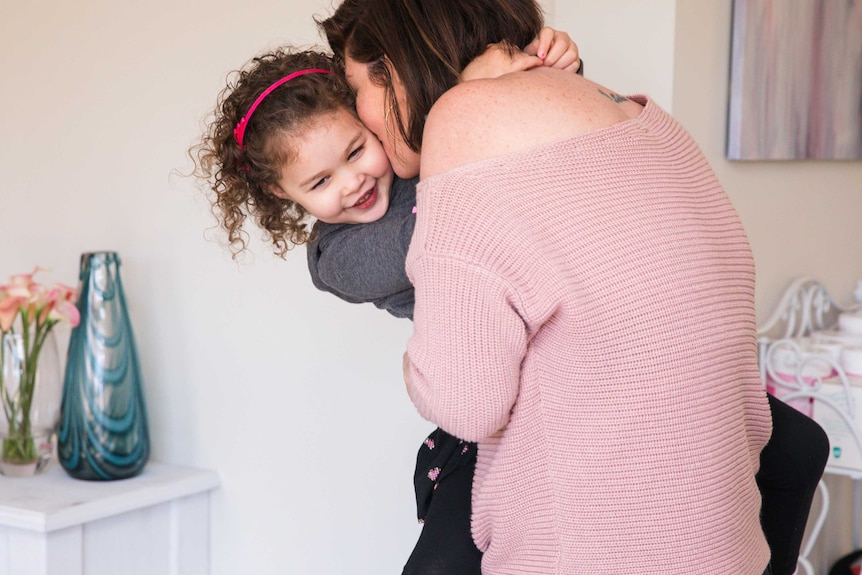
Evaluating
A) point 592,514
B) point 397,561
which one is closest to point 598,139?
point 592,514

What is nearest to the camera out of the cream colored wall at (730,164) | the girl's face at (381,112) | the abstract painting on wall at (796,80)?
the girl's face at (381,112)

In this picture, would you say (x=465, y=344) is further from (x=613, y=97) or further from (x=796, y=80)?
(x=796, y=80)

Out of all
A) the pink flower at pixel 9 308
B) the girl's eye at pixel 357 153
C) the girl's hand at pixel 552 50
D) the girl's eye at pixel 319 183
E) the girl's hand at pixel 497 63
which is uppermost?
the girl's hand at pixel 552 50

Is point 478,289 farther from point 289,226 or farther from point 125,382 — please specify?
point 125,382

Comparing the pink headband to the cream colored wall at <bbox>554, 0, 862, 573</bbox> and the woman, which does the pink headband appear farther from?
the cream colored wall at <bbox>554, 0, 862, 573</bbox>

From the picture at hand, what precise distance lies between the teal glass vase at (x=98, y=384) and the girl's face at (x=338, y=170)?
2.95 feet

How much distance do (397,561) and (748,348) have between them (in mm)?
1208

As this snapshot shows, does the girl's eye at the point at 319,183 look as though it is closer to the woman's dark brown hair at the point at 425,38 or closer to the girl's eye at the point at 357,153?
the girl's eye at the point at 357,153

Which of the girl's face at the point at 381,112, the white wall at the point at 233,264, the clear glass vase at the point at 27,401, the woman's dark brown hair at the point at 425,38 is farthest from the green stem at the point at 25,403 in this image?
the woman's dark brown hair at the point at 425,38

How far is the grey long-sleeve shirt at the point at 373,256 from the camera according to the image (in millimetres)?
1286

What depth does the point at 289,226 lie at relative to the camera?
158 cm

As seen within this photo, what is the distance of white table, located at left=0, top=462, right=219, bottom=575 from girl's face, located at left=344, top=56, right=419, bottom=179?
114 cm

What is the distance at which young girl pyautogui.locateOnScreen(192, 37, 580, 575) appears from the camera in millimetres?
1252

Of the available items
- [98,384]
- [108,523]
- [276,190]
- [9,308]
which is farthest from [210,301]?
[276,190]
